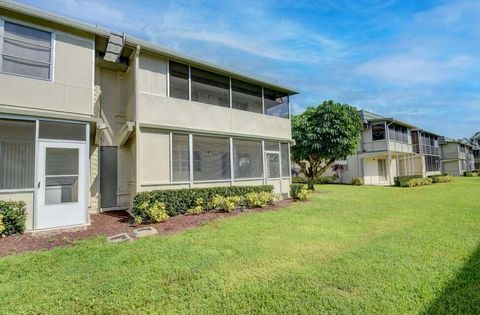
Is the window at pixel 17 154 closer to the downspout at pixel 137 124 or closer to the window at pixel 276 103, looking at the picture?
the downspout at pixel 137 124

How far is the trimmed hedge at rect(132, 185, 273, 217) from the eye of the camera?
8.88 meters

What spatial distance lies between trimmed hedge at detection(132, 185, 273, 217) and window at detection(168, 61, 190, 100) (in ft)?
14.0

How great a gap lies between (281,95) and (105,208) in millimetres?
11379

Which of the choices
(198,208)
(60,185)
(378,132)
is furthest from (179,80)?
(378,132)

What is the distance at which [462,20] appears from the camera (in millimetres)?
9992

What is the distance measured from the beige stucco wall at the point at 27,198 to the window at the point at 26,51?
12.0 ft

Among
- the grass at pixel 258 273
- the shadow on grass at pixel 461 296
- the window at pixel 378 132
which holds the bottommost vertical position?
the shadow on grass at pixel 461 296

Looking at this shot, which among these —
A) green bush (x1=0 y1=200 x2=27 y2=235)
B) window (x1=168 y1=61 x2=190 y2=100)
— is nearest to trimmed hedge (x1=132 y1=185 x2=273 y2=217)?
green bush (x1=0 y1=200 x2=27 y2=235)

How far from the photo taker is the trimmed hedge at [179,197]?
8.88m

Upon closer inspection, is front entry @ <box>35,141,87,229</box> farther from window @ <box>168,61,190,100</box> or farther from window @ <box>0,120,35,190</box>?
window @ <box>168,61,190,100</box>

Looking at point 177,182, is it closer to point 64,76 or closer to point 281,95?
point 64,76

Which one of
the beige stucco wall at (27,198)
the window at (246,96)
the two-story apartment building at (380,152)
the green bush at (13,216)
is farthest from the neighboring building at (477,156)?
the green bush at (13,216)

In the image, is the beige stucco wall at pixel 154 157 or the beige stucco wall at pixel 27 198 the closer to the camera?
the beige stucco wall at pixel 27 198

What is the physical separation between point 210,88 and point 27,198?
8.33 meters
